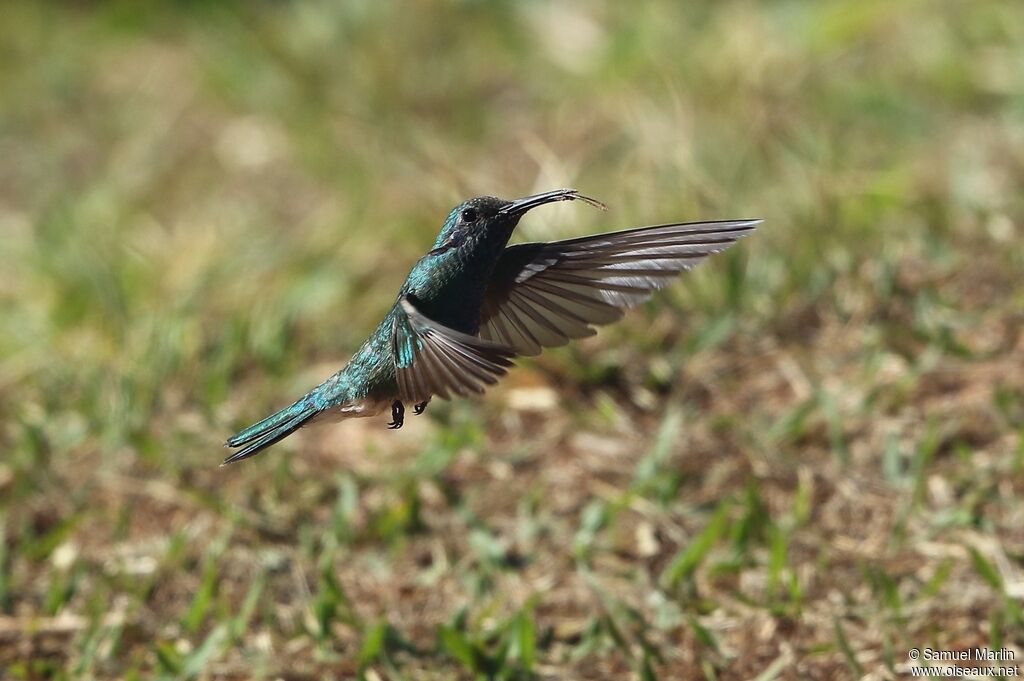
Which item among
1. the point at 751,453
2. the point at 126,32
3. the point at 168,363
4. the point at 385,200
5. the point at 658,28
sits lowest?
the point at 751,453

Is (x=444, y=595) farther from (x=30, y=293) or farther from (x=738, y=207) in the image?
(x=30, y=293)

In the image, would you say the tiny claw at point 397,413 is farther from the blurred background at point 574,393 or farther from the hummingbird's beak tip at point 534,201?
the blurred background at point 574,393

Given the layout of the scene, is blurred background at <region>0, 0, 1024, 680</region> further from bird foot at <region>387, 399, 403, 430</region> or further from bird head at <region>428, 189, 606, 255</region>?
A: bird head at <region>428, 189, 606, 255</region>

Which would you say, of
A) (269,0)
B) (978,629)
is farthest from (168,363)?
(269,0)

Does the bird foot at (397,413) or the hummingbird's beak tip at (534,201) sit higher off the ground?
the hummingbird's beak tip at (534,201)

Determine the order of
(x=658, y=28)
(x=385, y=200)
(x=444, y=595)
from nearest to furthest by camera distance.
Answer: (x=444, y=595) → (x=385, y=200) → (x=658, y=28)

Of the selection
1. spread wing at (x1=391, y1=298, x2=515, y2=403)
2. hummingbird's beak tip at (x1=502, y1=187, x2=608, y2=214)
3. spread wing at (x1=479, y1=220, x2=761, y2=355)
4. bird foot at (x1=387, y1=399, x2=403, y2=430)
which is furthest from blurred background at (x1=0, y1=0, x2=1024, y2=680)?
hummingbird's beak tip at (x1=502, y1=187, x2=608, y2=214)

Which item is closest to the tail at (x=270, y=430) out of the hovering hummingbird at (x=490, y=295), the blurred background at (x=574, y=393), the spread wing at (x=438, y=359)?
the hovering hummingbird at (x=490, y=295)
